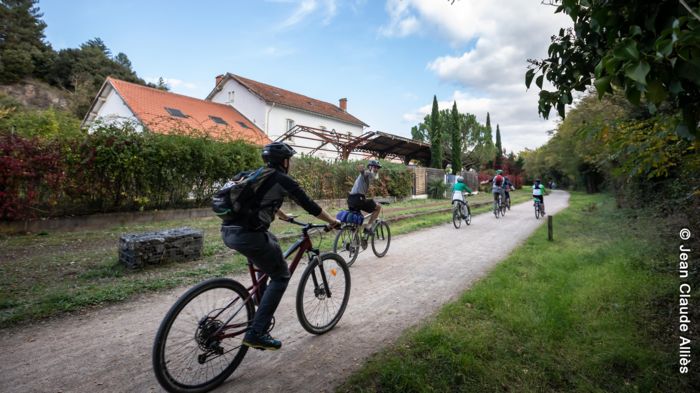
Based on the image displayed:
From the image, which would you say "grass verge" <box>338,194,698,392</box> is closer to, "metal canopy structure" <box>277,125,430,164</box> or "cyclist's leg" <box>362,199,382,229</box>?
"cyclist's leg" <box>362,199,382,229</box>

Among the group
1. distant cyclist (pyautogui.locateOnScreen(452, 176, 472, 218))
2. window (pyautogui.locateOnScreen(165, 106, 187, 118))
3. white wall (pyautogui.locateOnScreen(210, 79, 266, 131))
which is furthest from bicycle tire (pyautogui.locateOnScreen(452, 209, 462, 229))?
white wall (pyautogui.locateOnScreen(210, 79, 266, 131))

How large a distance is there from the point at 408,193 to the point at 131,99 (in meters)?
19.0

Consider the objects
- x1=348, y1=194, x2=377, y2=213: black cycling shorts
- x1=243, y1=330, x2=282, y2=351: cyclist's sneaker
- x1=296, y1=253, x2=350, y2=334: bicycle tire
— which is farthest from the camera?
x1=348, y1=194, x2=377, y2=213: black cycling shorts

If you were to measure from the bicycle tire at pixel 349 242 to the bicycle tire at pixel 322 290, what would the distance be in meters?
2.53

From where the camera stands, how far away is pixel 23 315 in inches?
156

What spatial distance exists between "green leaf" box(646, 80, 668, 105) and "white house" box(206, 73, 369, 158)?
25.6m

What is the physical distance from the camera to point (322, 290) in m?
3.85

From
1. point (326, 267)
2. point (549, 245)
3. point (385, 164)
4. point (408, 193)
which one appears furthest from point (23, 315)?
Answer: point (408, 193)

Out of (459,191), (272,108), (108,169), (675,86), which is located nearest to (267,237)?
(675,86)

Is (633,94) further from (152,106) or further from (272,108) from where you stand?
(272,108)

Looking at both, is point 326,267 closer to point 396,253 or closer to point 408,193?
point 396,253

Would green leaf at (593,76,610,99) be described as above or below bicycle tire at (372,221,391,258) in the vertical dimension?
above

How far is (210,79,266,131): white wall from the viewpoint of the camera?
95.8 ft

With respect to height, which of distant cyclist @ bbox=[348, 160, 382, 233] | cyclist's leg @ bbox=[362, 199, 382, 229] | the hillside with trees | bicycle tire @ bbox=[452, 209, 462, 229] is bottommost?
bicycle tire @ bbox=[452, 209, 462, 229]
